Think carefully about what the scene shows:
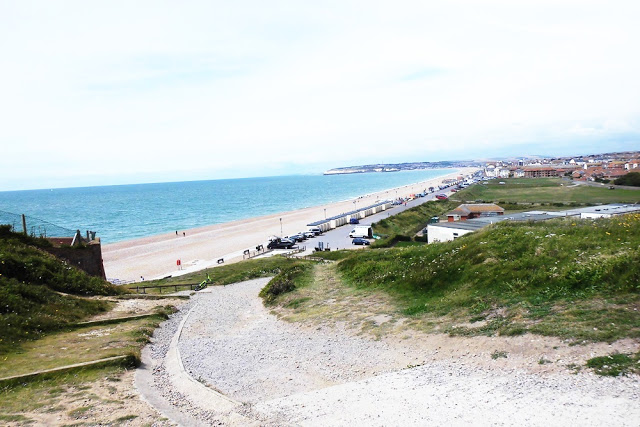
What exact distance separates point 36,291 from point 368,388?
1697 centimetres

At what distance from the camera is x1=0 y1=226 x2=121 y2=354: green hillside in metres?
17.2

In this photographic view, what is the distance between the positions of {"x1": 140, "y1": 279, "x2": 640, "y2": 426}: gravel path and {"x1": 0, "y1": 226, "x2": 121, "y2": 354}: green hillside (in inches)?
200

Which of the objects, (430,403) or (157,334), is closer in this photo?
(430,403)

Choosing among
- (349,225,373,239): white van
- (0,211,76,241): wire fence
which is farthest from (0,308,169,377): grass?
(349,225,373,239): white van

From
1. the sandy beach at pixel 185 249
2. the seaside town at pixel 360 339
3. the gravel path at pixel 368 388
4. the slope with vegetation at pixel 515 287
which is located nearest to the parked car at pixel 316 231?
the sandy beach at pixel 185 249

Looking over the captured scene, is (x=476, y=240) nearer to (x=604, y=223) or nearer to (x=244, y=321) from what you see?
(x=604, y=223)

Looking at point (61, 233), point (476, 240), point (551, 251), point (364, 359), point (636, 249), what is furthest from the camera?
point (61, 233)

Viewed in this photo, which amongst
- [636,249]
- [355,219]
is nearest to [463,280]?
[636,249]

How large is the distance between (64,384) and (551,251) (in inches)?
681

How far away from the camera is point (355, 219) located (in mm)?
73562

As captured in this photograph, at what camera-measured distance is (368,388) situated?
10836 mm

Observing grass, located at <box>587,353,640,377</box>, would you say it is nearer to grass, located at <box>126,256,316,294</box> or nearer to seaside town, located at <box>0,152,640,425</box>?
seaside town, located at <box>0,152,640,425</box>

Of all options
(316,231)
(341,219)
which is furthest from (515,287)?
(341,219)

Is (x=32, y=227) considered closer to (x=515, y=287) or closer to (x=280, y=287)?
(x=280, y=287)
